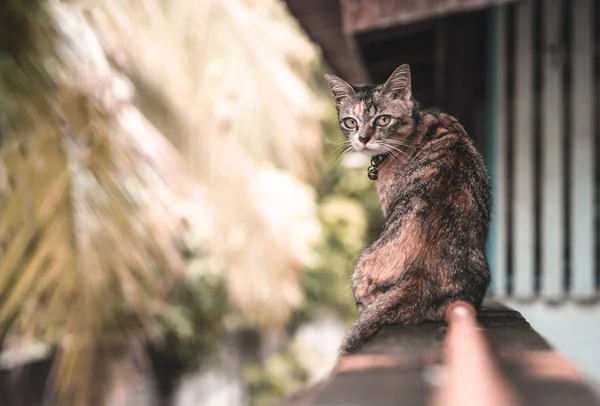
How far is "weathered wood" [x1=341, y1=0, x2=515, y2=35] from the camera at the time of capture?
110 cm

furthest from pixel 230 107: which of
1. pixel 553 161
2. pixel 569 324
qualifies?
pixel 569 324

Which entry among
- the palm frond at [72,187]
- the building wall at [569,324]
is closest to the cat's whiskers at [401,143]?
the palm frond at [72,187]

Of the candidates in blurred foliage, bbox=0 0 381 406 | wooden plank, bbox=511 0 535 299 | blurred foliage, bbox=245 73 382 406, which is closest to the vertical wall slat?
wooden plank, bbox=511 0 535 299

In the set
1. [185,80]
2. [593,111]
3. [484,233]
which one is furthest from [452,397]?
[185,80]

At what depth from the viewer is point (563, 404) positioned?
0.25 metres

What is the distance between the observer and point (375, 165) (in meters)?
0.54

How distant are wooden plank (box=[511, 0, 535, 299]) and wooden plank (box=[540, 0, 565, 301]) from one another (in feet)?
0.14

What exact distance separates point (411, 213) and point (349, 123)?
0.34 feet

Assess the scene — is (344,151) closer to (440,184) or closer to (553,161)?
(440,184)

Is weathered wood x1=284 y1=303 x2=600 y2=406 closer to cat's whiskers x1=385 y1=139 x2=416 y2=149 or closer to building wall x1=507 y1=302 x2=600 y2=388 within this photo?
cat's whiskers x1=385 y1=139 x2=416 y2=149

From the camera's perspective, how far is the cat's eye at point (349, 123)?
21.5 inches

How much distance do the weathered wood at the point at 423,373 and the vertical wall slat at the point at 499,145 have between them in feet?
5.31

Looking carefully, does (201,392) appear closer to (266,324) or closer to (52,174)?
(266,324)

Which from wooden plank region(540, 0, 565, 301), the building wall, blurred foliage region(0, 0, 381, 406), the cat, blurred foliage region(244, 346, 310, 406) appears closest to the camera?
the cat
